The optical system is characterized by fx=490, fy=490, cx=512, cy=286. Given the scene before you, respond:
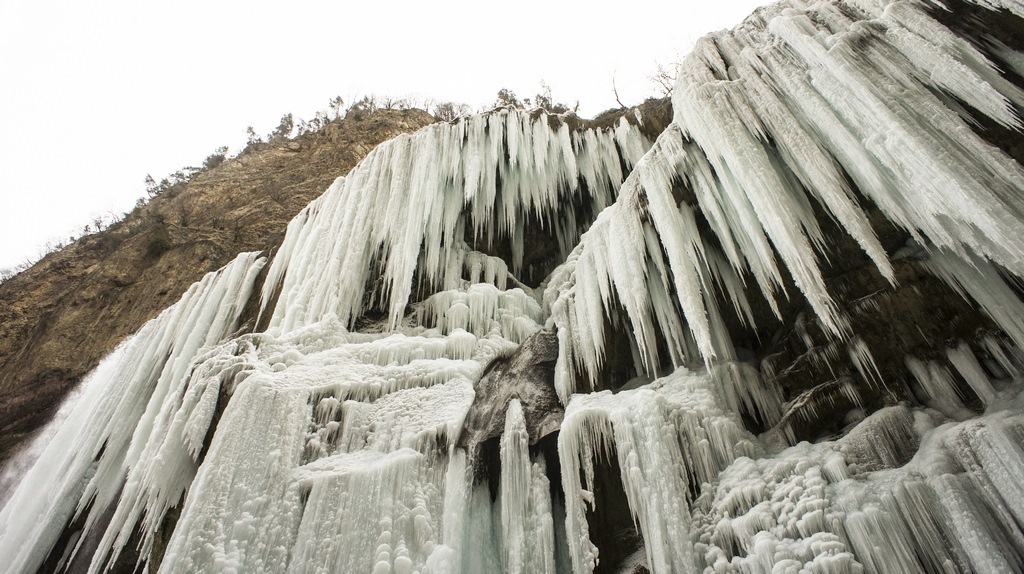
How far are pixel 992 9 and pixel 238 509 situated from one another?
805cm

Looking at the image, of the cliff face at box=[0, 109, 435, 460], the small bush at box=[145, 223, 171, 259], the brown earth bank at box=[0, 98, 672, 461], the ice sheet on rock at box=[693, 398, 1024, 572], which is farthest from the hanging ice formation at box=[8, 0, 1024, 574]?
the small bush at box=[145, 223, 171, 259]

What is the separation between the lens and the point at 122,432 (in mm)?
7484

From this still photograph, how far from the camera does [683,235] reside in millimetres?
5434

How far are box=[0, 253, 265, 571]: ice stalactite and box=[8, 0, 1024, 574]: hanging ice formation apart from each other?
2.1 inches

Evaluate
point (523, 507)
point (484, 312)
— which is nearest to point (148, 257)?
point (484, 312)

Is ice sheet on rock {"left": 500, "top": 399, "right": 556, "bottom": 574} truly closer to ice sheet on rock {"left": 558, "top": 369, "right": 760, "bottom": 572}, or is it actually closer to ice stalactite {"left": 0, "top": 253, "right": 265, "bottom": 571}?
ice sheet on rock {"left": 558, "top": 369, "right": 760, "bottom": 572}

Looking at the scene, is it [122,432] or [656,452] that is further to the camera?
[122,432]

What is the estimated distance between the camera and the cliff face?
11.9 meters

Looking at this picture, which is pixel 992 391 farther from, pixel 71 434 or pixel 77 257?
pixel 77 257

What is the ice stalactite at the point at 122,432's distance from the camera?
262 inches

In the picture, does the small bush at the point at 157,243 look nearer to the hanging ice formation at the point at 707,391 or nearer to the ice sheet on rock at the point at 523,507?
the hanging ice formation at the point at 707,391

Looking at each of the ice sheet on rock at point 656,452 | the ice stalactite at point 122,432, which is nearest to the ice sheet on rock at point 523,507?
the ice sheet on rock at point 656,452

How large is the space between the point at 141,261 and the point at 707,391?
15234 mm

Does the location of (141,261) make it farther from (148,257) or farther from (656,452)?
(656,452)
